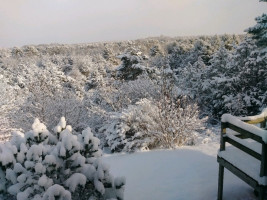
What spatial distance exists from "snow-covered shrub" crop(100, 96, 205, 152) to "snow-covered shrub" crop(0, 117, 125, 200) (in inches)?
206

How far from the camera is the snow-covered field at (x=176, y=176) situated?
5359mm

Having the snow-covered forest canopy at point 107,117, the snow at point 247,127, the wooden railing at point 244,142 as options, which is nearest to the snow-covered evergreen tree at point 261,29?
the snow-covered forest canopy at point 107,117

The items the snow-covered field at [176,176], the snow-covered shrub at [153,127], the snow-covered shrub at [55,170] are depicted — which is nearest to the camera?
the snow-covered shrub at [55,170]

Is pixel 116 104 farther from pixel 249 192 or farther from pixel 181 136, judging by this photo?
pixel 249 192

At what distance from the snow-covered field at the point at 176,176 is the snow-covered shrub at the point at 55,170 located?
1.75 metres

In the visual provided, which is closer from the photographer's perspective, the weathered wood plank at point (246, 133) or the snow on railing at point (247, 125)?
the snow on railing at point (247, 125)

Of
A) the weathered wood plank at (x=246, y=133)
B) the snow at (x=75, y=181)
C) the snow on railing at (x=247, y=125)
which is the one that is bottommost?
the snow at (x=75, y=181)

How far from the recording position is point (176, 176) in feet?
20.6

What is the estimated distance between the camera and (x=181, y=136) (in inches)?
378

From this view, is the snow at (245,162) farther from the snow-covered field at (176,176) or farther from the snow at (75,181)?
the snow at (75,181)

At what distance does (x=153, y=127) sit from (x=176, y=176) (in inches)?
141

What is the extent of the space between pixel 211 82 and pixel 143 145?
11.9 meters

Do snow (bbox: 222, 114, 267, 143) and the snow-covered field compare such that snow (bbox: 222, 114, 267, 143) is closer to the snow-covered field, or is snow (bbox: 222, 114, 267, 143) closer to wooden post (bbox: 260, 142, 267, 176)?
wooden post (bbox: 260, 142, 267, 176)

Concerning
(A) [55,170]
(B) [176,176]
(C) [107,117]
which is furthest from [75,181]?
(C) [107,117]
